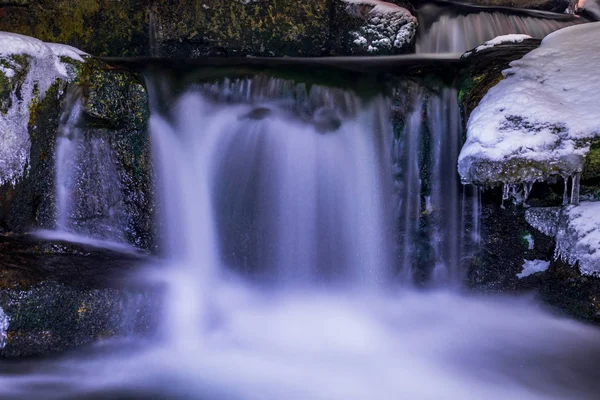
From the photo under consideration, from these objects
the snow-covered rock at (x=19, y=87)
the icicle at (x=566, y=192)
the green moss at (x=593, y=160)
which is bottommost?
the icicle at (x=566, y=192)

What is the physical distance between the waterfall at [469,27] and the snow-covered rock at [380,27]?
0.30 metres

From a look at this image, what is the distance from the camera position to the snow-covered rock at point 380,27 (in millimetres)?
5781

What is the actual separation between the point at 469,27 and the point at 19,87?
470 cm

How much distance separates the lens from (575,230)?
364 cm

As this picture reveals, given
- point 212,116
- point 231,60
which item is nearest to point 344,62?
point 231,60

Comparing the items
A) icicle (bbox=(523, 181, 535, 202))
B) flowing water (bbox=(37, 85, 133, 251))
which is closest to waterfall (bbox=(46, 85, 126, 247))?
flowing water (bbox=(37, 85, 133, 251))

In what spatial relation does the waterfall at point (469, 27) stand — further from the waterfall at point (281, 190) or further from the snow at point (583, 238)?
the snow at point (583, 238)

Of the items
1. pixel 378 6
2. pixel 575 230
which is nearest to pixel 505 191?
pixel 575 230

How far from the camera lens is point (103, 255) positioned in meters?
3.78

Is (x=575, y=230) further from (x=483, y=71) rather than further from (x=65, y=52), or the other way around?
(x=65, y=52)

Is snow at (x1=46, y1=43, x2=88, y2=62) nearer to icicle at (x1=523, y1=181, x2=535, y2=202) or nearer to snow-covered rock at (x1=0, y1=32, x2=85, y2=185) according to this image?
snow-covered rock at (x1=0, y1=32, x2=85, y2=185)

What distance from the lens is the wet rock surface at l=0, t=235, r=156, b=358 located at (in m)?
3.15

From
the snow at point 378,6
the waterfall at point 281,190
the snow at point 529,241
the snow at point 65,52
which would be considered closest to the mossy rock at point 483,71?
the waterfall at point 281,190

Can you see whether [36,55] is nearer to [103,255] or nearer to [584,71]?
[103,255]
